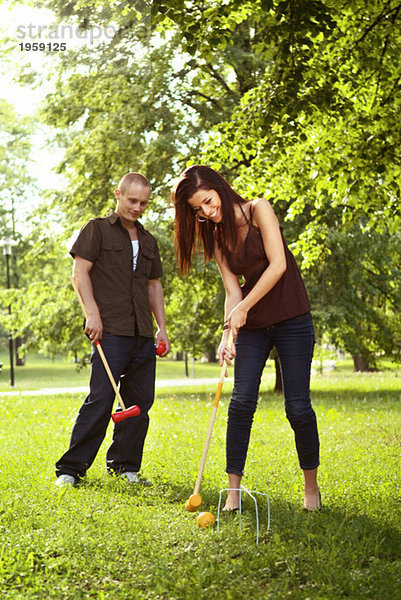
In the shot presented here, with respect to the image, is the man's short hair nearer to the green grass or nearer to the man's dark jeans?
the man's dark jeans

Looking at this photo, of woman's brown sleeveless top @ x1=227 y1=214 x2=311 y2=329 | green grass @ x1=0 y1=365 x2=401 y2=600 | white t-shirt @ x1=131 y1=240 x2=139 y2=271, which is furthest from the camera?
white t-shirt @ x1=131 y1=240 x2=139 y2=271

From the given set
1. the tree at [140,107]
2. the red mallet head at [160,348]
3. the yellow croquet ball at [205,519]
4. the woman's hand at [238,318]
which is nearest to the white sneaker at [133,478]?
the red mallet head at [160,348]

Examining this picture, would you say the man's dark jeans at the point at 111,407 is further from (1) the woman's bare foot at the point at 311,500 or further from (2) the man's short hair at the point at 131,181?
(1) the woman's bare foot at the point at 311,500

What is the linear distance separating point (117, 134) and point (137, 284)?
9.37m

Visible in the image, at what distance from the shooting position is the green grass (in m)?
3.16

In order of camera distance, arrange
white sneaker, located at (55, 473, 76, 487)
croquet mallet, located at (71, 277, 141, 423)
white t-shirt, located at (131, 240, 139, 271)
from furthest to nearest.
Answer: white t-shirt, located at (131, 240, 139, 271), croquet mallet, located at (71, 277, 141, 423), white sneaker, located at (55, 473, 76, 487)

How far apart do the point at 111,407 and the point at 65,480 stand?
22.4 inches

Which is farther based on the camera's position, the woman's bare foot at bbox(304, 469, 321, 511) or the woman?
the woman's bare foot at bbox(304, 469, 321, 511)

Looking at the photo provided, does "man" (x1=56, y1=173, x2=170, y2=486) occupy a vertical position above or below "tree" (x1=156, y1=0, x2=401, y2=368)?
below

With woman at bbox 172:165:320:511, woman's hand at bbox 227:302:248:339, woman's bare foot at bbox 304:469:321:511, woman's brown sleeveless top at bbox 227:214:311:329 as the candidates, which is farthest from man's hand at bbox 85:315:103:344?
woman's bare foot at bbox 304:469:321:511

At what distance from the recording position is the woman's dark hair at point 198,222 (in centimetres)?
419

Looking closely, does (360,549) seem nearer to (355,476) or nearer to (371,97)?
(355,476)

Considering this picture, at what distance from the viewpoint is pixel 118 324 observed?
528 cm

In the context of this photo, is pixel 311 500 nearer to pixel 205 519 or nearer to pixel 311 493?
pixel 311 493
